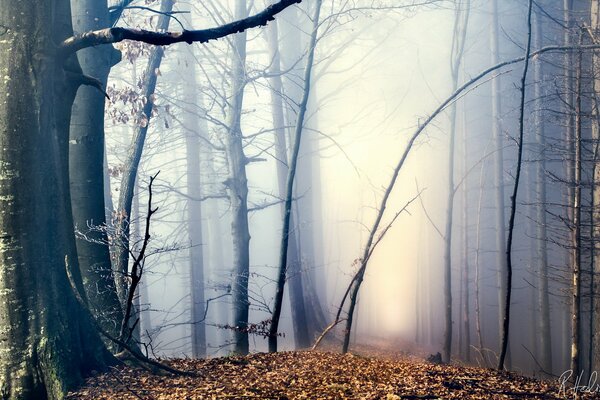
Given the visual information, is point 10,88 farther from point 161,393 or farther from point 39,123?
point 161,393

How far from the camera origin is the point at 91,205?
6.46m

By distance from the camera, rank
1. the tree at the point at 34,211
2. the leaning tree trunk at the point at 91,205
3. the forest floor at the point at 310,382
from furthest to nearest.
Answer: the leaning tree trunk at the point at 91,205 < the forest floor at the point at 310,382 < the tree at the point at 34,211

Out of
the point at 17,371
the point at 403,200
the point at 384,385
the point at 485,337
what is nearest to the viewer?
the point at 17,371

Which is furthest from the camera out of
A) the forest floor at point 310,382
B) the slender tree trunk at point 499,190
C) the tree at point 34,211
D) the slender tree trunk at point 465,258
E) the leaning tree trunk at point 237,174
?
the slender tree trunk at point 465,258

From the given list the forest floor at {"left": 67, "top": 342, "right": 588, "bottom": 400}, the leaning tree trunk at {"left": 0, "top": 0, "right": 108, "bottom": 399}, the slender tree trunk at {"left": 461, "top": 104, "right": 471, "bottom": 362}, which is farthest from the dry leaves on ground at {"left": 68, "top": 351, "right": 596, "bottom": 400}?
the slender tree trunk at {"left": 461, "top": 104, "right": 471, "bottom": 362}

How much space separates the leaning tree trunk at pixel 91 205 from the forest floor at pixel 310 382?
Answer: 109 centimetres

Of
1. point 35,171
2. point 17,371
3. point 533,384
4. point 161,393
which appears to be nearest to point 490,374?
point 533,384

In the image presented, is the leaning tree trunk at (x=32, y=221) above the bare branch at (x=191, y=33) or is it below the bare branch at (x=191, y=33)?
below

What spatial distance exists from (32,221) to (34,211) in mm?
94

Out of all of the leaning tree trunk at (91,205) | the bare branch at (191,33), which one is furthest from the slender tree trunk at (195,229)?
the bare branch at (191,33)

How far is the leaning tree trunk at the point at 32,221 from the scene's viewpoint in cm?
447

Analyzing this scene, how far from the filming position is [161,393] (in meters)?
4.65

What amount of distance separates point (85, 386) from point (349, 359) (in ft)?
11.1

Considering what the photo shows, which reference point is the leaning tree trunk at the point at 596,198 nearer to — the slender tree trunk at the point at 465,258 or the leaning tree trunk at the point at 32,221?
the slender tree trunk at the point at 465,258
